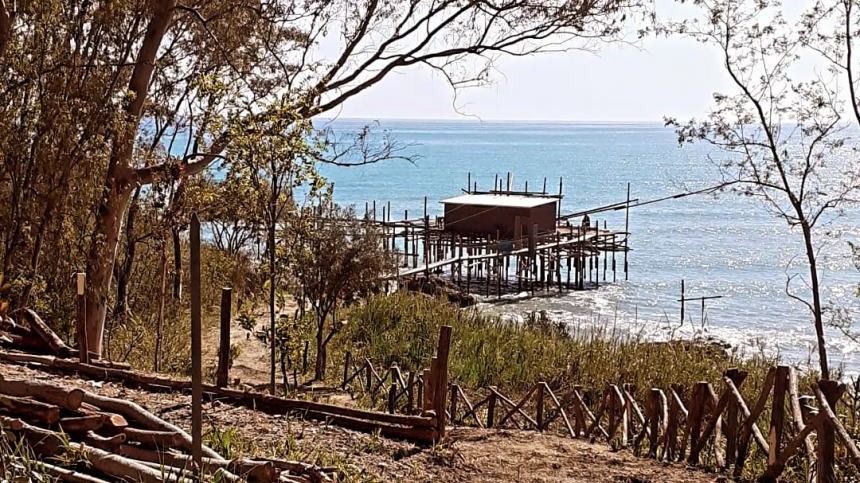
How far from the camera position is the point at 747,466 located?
5.76 m

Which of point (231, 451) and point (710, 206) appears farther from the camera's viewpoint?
point (710, 206)

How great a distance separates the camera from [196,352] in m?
3.35

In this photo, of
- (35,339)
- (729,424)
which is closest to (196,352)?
(35,339)

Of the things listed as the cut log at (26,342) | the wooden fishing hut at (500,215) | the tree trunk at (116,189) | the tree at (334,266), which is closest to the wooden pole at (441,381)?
the cut log at (26,342)

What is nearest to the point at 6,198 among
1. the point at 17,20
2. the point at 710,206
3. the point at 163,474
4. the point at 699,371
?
the point at 17,20

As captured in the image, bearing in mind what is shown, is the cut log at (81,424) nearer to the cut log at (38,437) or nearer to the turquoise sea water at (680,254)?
the cut log at (38,437)

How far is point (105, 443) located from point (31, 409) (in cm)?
38

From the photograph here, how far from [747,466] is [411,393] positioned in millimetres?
2978

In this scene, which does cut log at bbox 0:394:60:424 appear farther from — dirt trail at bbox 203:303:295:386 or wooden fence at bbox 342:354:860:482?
dirt trail at bbox 203:303:295:386

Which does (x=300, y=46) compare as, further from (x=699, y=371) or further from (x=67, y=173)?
(x=699, y=371)

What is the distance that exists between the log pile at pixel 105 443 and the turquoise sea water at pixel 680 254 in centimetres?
540

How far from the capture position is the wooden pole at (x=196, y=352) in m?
3.22

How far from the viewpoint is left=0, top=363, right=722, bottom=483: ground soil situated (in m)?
4.58

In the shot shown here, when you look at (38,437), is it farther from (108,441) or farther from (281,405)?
(281,405)
